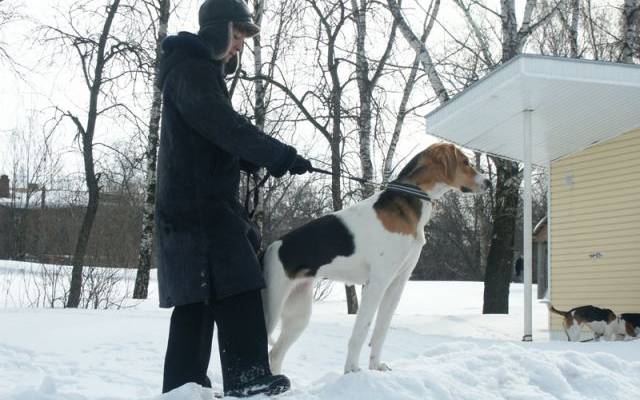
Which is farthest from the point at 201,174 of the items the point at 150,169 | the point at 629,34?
the point at 629,34

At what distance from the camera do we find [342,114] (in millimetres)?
17891

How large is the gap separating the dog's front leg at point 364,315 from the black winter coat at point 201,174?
0.75 meters

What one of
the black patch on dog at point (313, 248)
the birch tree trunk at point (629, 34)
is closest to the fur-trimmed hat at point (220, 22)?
the black patch on dog at point (313, 248)

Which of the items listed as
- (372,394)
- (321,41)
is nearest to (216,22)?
(372,394)

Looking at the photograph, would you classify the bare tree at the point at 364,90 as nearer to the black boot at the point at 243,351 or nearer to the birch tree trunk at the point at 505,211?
the birch tree trunk at the point at 505,211

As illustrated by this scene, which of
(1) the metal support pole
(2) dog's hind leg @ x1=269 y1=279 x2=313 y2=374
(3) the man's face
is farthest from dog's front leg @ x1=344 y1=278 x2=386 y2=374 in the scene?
(1) the metal support pole

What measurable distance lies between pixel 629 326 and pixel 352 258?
8.95m

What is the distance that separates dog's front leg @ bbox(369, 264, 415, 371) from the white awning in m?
5.78

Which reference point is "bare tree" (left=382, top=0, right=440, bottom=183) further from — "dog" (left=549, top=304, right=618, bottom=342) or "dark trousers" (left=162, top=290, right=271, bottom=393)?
"dark trousers" (left=162, top=290, right=271, bottom=393)

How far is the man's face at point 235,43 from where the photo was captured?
3814 millimetres

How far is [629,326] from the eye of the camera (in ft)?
38.6

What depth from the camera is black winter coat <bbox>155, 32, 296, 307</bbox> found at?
352 cm

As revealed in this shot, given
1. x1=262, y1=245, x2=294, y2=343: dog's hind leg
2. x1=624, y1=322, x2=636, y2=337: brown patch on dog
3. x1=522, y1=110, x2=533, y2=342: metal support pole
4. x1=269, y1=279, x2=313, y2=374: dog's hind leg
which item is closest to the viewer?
x1=262, y1=245, x2=294, y2=343: dog's hind leg

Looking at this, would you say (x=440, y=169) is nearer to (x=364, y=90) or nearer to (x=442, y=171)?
(x=442, y=171)
